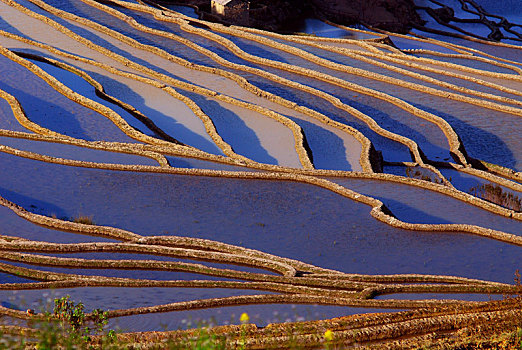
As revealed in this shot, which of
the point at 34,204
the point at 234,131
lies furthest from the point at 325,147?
the point at 34,204

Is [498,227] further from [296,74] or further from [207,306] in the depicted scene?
[296,74]

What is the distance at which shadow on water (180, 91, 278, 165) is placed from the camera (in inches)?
659

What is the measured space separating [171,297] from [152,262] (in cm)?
121

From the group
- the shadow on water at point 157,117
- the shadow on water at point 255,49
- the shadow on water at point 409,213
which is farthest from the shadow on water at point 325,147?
the shadow on water at point 255,49

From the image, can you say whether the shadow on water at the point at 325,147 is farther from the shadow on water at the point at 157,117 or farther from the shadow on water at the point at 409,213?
the shadow on water at the point at 409,213

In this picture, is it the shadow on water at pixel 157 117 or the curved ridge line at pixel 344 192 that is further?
the shadow on water at pixel 157 117

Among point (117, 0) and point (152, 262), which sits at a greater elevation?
point (117, 0)

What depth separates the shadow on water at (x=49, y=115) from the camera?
57.7 feet

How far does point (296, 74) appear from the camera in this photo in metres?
24.0

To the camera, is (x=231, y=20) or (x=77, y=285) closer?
(x=77, y=285)

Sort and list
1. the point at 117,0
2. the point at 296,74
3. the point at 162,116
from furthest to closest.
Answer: the point at 117,0
the point at 296,74
the point at 162,116

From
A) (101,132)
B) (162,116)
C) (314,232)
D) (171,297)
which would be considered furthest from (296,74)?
(171,297)

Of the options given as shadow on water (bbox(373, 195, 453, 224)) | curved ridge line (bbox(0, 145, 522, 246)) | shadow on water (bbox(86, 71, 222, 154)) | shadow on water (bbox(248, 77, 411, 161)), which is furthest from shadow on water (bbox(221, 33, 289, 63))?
shadow on water (bbox(373, 195, 453, 224))

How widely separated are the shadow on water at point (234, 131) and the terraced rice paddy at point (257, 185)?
0.07 m
